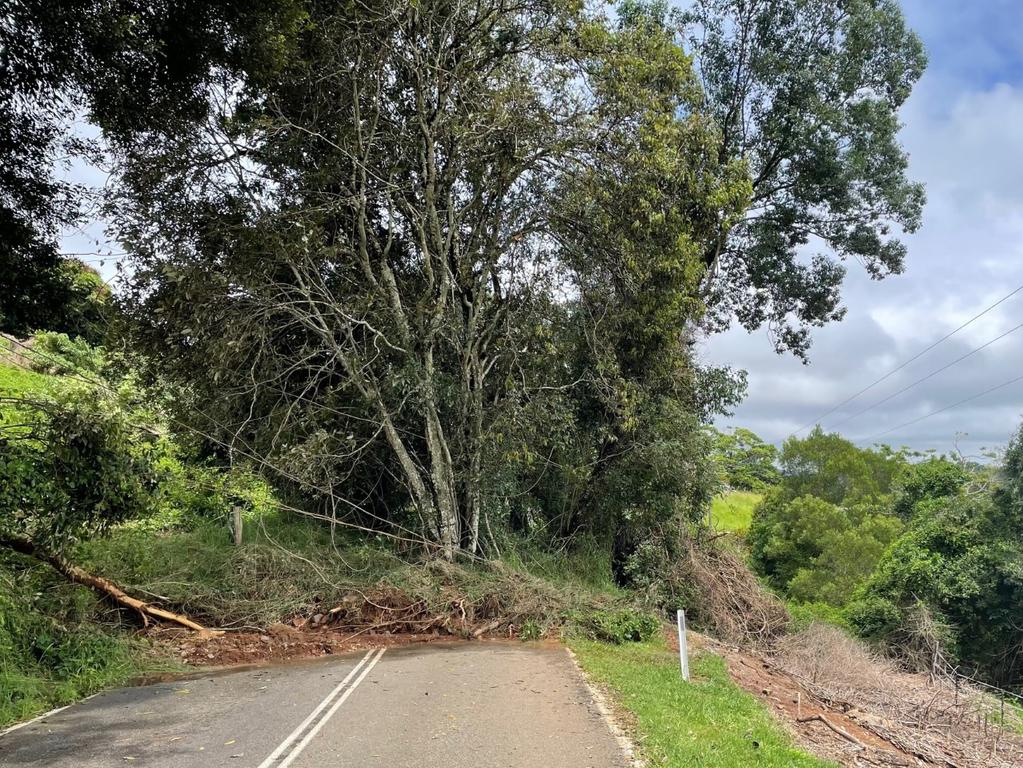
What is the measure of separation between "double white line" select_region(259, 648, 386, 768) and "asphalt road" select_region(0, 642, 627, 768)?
13mm

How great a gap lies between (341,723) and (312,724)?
0.96 ft

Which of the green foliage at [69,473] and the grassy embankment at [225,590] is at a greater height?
the green foliage at [69,473]

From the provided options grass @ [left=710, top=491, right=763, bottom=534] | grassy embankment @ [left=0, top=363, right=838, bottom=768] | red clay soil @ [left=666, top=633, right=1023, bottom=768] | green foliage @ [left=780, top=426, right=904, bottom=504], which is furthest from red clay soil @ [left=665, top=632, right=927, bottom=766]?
grass @ [left=710, top=491, right=763, bottom=534]

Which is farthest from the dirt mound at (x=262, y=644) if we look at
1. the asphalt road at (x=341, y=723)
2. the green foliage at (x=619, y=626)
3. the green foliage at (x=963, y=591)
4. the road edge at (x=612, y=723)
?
the green foliage at (x=963, y=591)

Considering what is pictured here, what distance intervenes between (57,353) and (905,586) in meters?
29.4

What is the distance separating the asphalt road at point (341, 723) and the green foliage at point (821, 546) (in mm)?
28528

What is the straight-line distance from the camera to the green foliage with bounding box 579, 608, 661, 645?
1248 centimetres

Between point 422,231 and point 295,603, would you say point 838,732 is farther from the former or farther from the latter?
point 422,231

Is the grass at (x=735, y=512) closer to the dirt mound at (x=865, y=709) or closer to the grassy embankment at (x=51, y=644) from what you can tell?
the dirt mound at (x=865, y=709)

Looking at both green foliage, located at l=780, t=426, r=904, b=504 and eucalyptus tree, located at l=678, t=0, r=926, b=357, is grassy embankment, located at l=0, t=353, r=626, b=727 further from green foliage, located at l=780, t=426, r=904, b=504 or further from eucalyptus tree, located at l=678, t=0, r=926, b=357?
green foliage, located at l=780, t=426, r=904, b=504

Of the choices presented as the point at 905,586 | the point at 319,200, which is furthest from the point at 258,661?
the point at 905,586

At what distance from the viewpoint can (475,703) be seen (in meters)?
8.11

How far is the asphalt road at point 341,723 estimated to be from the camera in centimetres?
639

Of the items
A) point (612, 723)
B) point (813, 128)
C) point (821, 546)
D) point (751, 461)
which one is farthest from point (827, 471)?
point (612, 723)
